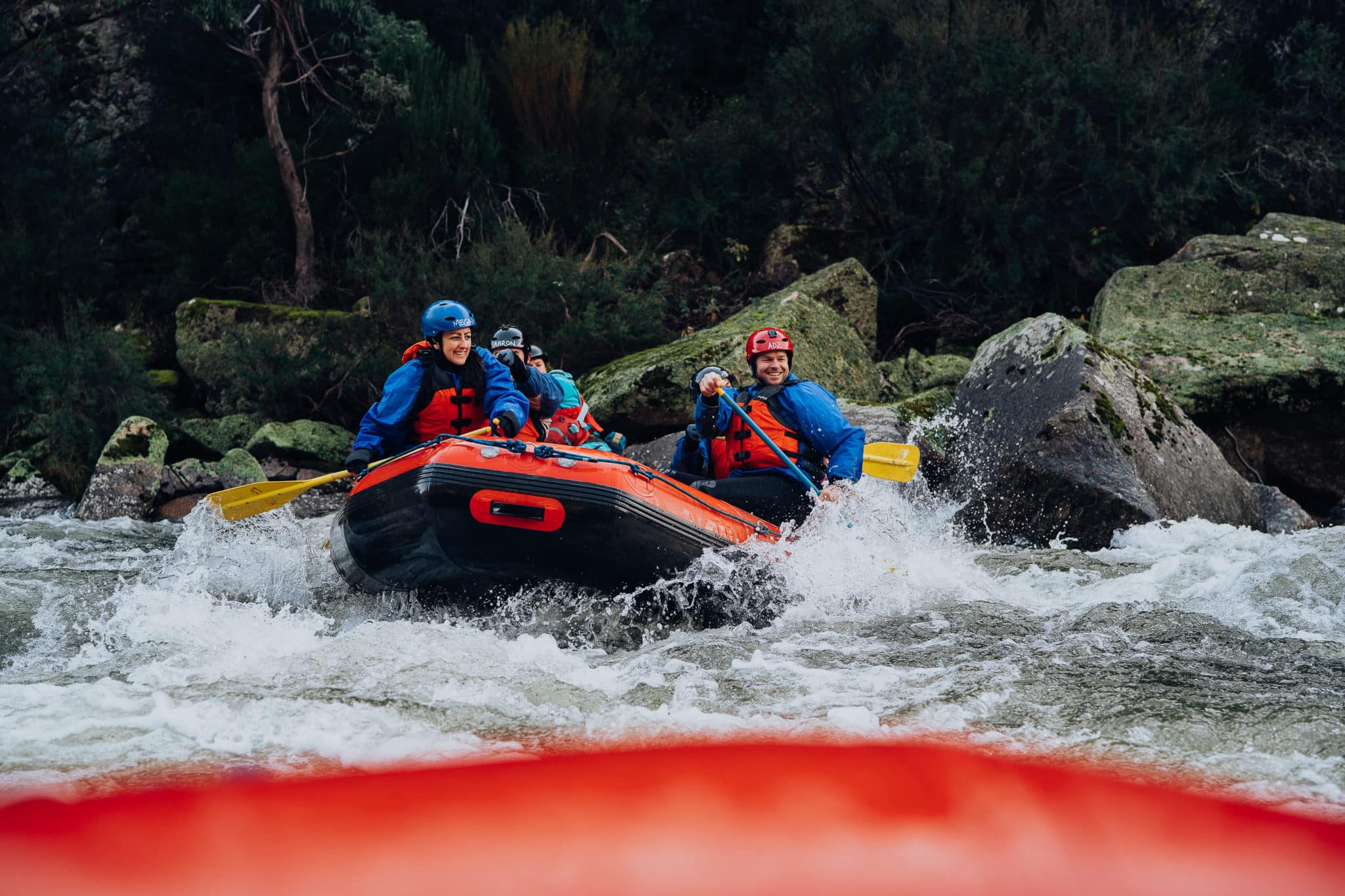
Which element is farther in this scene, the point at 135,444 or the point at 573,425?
the point at 135,444

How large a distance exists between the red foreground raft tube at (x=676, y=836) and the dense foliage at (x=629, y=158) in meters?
8.94

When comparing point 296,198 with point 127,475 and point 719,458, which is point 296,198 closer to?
point 127,475

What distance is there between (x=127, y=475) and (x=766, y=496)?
7.32 metres

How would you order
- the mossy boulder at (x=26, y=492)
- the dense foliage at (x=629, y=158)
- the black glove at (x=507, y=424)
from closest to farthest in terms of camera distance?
the black glove at (x=507, y=424), the mossy boulder at (x=26, y=492), the dense foliage at (x=629, y=158)

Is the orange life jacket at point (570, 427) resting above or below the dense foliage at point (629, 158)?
below

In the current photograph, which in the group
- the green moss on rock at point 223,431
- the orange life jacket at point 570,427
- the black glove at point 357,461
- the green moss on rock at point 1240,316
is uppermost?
the black glove at point 357,461

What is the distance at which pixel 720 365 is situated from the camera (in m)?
8.74

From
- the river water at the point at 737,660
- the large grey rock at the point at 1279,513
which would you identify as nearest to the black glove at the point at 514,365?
the river water at the point at 737,660

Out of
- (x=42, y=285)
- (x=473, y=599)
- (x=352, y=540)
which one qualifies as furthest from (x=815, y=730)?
(x=42, y=285)

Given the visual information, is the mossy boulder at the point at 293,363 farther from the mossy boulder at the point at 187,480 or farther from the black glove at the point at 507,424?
the black glove at the point at 507,424

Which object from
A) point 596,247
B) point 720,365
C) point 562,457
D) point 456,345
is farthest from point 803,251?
point 562,457

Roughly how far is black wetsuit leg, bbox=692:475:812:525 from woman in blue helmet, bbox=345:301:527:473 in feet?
3.41

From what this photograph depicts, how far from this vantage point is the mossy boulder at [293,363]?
1179 centimetres

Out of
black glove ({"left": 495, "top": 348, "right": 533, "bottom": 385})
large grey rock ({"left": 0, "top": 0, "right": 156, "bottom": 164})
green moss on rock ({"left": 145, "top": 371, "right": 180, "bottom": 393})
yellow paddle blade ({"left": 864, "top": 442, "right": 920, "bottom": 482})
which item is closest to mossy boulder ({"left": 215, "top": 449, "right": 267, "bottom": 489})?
green moss on rock ({"left": 145, "top": 371, "right": 180, "bottom": 393})
